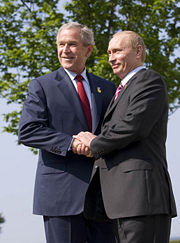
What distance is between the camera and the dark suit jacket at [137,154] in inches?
139

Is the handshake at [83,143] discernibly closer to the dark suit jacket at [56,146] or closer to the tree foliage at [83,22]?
the dark suit jacket at [56,146]

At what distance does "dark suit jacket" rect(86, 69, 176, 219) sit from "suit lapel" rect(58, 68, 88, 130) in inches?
23.8

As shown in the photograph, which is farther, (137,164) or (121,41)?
(121,41)

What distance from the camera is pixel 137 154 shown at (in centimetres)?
358

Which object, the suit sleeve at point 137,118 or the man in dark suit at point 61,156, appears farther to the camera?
the man in dark suit at point 61,156

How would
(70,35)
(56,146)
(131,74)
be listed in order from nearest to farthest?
(131,74) → (56,146) → (70,35)

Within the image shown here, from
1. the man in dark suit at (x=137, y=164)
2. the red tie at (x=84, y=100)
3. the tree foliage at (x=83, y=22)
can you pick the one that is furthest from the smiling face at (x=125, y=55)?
the tree foliage at (x=83, y=22)

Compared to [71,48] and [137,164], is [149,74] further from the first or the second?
[71,48]

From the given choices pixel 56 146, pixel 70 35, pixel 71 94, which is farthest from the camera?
pixel 70 35

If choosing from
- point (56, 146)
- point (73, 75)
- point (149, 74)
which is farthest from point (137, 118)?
point (73, 75)

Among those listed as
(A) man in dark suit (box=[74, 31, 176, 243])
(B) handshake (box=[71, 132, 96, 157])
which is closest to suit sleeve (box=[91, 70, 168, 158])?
(A) man in dark suit (box=[74, 31, 176, 243])

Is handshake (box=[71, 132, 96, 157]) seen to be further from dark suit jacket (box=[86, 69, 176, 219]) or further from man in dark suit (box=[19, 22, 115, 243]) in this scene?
dark suit jacket (box=[86, 69, 176, 219])

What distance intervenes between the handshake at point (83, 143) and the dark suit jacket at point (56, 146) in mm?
73

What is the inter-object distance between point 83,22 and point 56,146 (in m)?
9.52
